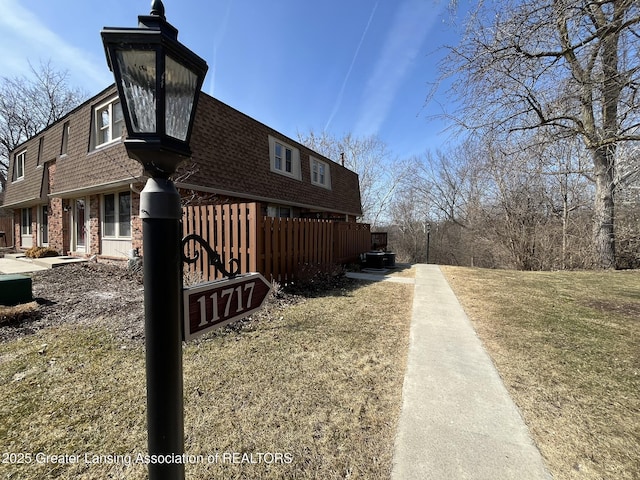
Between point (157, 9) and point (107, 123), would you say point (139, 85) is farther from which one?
point (107, 123)

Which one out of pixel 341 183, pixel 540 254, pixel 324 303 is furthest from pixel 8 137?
pixel 540 254

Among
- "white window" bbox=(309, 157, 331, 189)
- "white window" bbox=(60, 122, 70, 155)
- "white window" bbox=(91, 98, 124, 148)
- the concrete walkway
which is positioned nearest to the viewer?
the concrete walkway

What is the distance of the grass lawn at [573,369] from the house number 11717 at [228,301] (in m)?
2.19

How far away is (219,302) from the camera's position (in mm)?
1194

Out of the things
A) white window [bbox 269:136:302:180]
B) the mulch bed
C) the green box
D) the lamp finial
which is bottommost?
the mulch bed

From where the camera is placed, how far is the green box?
4.73 meters

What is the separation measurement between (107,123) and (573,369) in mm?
12502

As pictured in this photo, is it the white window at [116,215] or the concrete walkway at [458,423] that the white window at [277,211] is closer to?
the white window at [116,215]

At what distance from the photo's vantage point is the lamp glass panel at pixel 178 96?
1.03 metres

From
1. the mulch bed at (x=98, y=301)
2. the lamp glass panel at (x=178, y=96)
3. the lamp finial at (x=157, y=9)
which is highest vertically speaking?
the lamp finial at (x=157, y=9)

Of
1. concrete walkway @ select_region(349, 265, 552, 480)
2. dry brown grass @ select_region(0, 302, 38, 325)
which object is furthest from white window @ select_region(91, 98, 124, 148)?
concrete walkway @ select_region(349, 265, 552, 480)

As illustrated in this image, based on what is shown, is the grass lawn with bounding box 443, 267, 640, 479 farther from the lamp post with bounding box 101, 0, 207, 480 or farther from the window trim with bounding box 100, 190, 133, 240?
the window trim with bounding box 100, 190, 133, 240

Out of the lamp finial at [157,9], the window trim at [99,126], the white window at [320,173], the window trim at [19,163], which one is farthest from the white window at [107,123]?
the window trim at [19,163]

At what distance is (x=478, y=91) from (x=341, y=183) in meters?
11.9
